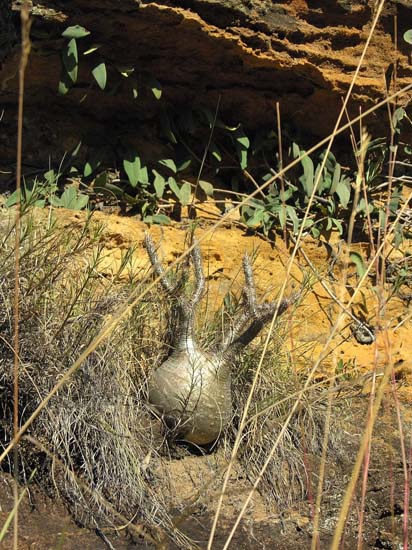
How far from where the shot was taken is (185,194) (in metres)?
4.20

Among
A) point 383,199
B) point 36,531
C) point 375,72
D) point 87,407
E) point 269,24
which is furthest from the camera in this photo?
point 383,199

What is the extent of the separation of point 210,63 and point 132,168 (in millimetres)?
607

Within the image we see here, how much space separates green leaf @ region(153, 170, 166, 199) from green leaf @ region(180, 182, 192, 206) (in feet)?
0.32

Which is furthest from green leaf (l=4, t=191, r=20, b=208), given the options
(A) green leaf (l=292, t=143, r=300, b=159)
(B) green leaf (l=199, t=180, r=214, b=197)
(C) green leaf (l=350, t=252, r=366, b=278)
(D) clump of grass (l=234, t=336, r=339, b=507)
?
(C) green leaf (l=350, t=252, r=366, b=278)

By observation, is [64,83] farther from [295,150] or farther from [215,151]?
[295,150]

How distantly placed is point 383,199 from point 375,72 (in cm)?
70

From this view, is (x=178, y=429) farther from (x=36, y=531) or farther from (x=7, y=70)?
(x=7, y=70)

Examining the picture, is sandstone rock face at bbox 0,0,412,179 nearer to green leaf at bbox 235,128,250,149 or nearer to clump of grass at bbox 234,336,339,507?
green leaf at bbox 235,128,250,149

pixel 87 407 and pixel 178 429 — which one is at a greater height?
pixel 87 407

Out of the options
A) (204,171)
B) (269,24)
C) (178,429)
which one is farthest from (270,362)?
(269,24)

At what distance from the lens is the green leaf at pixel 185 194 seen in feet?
13.8

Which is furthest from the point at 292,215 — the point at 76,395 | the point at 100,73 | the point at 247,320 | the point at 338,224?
the point at 76,395

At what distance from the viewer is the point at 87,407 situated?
3074 mm

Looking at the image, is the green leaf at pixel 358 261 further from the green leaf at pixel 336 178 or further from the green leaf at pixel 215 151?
the green leaf at pixel 215 151
